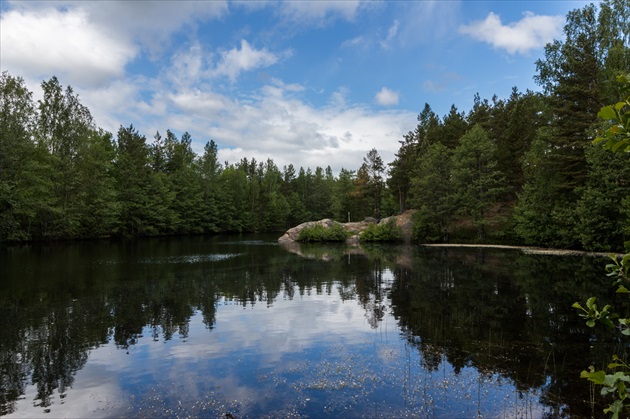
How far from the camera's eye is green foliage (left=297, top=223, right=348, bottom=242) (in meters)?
58.1

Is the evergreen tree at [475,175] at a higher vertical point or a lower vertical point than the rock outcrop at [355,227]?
higher

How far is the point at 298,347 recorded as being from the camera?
1179 cm

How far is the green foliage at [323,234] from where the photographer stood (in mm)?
58125

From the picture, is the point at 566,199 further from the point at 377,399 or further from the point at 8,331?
the point at 8,331

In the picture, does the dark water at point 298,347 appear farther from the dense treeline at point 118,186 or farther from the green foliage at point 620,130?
the dense treeline at point 118,186

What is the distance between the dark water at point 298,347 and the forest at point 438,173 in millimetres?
7045

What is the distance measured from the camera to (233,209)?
94.9m

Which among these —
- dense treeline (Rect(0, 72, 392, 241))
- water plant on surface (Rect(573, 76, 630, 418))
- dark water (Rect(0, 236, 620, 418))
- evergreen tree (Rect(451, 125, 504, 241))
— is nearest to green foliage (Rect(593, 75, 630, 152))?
water plant on surface (Rect(573, 76, 630, 418))

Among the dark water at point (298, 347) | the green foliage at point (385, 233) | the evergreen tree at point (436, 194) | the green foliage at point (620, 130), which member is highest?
the evergreen tree at point (436, 194)

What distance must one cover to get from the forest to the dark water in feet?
23.1

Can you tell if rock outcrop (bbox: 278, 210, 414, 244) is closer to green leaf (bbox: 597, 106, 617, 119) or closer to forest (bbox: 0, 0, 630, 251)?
forest (bbox: 0, 0, 630, 251)

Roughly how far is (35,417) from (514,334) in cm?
1262

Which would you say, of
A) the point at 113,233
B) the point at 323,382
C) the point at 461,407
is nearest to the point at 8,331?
the point at 323,382

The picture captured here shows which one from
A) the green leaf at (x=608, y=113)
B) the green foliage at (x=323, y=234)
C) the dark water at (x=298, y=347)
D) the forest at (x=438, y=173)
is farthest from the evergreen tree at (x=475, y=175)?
the green leaf at (x=608, y=113)
